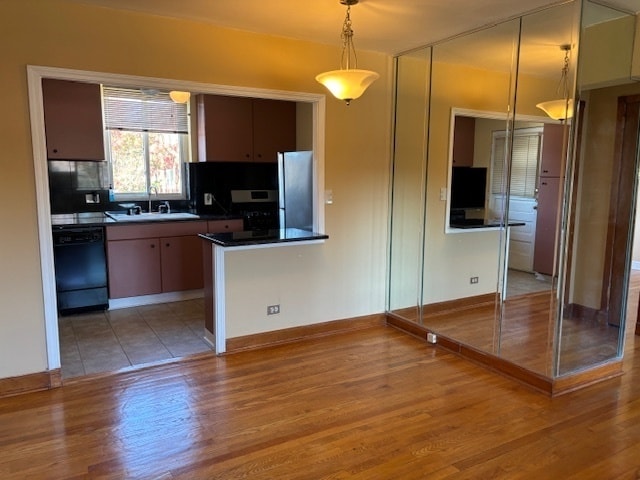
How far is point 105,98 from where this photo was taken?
5086 mm

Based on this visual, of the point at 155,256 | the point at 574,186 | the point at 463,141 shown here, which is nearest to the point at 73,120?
the point at 155,256

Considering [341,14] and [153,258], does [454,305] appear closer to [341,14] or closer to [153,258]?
[341,14]

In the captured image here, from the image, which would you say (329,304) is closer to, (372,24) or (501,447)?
(501,447)

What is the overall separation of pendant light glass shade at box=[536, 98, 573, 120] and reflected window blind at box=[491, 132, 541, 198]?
0.19 meters

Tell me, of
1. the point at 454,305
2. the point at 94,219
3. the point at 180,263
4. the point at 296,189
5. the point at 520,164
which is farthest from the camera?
the point at 180,263

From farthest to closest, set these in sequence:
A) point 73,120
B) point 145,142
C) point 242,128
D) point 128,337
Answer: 1. point 145,142
2. point 242,128
3. point 73,120
4. point 128,337

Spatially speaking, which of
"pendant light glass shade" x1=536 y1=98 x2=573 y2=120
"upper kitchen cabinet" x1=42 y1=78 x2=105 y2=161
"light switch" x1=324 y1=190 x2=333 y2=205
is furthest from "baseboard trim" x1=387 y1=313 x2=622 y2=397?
"upper kitchen cabinet" x1=42 y1=78 x2=105 y2=161

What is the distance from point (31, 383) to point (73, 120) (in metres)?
2.57

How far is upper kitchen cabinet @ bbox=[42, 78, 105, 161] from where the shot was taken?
4.33m

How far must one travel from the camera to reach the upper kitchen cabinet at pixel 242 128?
514 cm

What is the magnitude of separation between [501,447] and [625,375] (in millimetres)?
1526

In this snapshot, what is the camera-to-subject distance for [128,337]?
3.93m

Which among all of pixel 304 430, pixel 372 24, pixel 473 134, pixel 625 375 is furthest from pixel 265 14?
pixel 625 375

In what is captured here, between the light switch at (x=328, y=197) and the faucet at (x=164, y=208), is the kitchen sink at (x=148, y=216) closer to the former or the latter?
the faucet at (x=164, y=208)
